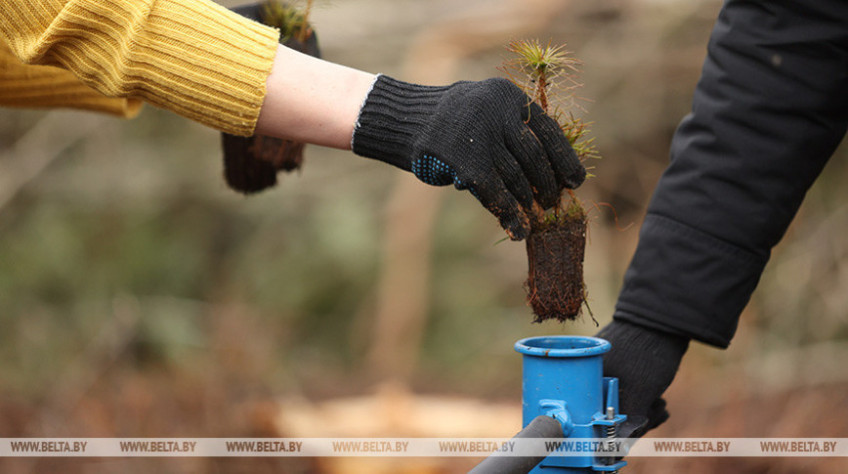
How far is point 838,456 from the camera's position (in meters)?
3.05

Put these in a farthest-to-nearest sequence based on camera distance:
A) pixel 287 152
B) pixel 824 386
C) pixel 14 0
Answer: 1. pixel 824 386
2. pixel 287 152
3. pixel 14 0

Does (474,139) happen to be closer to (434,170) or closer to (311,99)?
(434,170)

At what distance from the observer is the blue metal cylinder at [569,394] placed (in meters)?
1.51

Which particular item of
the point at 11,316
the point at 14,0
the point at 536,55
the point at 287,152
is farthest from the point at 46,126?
the point at 536,55

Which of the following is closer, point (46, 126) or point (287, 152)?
point (287, 152)

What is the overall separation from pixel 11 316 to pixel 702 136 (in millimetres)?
4189

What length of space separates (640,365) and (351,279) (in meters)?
3.45

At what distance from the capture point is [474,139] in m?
1.42

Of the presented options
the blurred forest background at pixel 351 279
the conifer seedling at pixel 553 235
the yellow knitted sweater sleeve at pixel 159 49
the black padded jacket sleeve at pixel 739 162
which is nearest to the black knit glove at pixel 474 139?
the conifer seedling at pixel 553 235

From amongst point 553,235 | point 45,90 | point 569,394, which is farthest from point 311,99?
point 45,90

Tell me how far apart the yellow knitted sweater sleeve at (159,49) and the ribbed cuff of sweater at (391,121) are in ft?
0.65

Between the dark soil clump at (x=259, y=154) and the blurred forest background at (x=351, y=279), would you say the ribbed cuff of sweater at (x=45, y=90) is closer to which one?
the dark soil clump at (x=259, y=154)

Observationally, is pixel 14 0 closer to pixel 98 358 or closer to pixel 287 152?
pixel 287 152

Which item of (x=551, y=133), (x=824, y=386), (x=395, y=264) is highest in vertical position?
(x=395, y=264)
